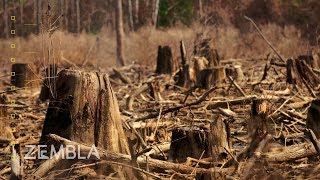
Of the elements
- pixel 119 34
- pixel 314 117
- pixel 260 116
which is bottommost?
pixel 119 34

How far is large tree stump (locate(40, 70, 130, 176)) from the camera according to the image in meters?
4.46

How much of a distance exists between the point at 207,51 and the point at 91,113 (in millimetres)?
7804

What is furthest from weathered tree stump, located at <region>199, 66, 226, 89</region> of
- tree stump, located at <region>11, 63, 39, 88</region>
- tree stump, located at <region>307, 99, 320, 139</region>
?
tree stump, located at <region>307, 99, 320, 139</region>

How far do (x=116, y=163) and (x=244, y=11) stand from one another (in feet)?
92.1

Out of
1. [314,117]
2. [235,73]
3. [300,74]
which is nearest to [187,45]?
[235,73]

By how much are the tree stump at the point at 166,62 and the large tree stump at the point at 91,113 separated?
7876mm

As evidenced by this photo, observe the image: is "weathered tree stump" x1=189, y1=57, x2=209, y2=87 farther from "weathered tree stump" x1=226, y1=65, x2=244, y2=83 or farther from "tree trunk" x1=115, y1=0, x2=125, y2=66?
"tree trunk" x1=115, y1=0, x2=125, y2=66

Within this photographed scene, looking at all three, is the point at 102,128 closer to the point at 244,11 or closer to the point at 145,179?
the point at 145,179

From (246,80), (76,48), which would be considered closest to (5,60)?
(246,80)

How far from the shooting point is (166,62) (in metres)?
12.5

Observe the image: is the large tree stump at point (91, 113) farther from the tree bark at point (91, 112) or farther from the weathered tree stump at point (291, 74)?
the weathered tree stump at point (291, 74)

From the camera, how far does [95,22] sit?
38469 mm

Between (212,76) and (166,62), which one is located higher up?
(212,76)

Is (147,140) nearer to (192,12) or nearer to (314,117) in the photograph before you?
(314,117)
